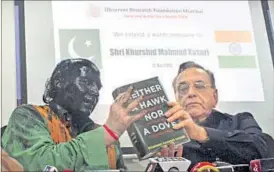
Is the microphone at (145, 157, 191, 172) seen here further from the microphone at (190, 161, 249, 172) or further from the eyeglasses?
the eyeglasses

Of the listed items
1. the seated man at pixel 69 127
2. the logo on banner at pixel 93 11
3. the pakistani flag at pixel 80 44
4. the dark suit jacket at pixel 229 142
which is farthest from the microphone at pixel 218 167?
the logo on banner at pixel 93 11

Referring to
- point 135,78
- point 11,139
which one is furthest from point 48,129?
point 135,78

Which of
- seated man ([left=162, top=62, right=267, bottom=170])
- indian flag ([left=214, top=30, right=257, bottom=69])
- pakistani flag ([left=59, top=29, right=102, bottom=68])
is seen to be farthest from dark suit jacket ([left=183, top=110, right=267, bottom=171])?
pakistani flag ([left=59, top=29, right=102, bottom=68])

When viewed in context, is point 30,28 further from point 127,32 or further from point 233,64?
point 233,64

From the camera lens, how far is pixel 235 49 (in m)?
1.23

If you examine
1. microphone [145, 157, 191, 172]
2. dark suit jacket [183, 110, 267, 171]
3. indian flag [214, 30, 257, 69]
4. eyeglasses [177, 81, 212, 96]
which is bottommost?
microphone [145, 157, 191, 172]

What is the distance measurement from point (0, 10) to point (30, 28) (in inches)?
3.0

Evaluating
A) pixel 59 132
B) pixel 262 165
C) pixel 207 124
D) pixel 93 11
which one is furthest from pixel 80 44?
pixel 262 165

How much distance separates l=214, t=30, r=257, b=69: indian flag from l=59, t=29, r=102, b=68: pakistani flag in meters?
0.27

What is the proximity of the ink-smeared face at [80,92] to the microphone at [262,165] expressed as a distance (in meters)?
0.34

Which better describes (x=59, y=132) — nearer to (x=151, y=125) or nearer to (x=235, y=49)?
(x=151, y=125)

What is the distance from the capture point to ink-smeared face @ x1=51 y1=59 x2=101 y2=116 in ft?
3.65

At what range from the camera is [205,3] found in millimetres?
1275

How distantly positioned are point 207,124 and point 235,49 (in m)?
0.20
